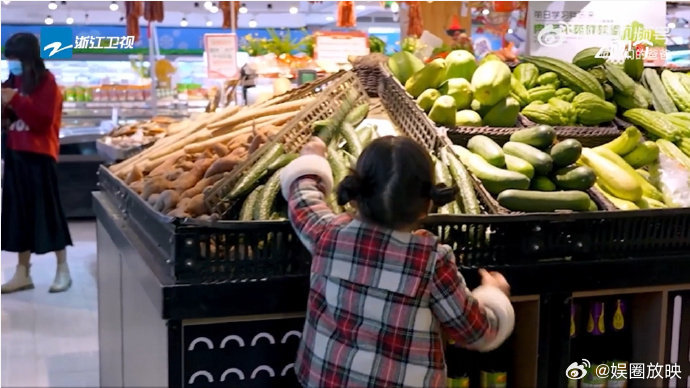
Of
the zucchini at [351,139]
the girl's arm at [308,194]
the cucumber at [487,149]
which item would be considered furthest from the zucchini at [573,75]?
the girl's arm at [308,194]

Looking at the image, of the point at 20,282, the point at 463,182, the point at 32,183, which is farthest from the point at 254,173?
the point at 20,282

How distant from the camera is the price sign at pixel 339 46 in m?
4.36

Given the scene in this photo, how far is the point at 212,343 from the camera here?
1870 millimetres

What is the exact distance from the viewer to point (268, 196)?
6.49ft

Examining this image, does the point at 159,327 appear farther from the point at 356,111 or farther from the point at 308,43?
the point at 308,43

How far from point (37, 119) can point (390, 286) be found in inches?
142

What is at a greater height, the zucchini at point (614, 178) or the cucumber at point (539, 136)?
the cucumber at point (539, 136)

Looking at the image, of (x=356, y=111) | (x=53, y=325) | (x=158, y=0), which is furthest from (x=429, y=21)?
(x=356, y=111)

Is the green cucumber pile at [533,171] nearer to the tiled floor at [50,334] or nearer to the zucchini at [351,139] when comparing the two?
the zucchini at [351,139]

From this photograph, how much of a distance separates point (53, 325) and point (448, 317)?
3.39 m

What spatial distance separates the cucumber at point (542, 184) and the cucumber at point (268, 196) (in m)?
0.76

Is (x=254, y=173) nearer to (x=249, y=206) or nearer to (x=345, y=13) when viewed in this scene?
(x=249, y=206)

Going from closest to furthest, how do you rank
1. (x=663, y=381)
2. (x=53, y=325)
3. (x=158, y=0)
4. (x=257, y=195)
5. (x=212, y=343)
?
(x=212, y=343) < (x=257, y=195) < (x=663, y=381) < (x=53, y=325) < (x=158, y=0)

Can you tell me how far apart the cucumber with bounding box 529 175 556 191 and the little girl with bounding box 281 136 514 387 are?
0.64 meters
